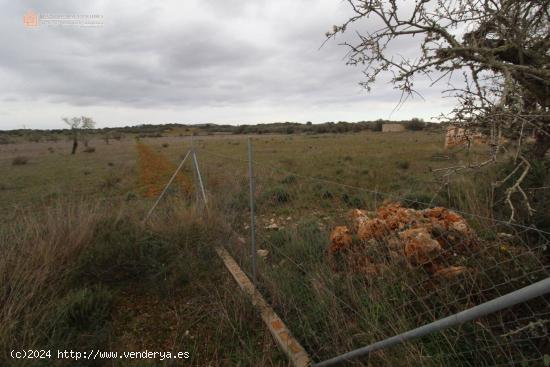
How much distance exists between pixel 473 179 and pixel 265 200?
3494mm

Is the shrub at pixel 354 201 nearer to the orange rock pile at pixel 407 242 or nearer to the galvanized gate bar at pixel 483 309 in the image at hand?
the orange rock pile at pixel 407 242

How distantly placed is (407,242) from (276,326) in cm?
140

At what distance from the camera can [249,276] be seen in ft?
12.2

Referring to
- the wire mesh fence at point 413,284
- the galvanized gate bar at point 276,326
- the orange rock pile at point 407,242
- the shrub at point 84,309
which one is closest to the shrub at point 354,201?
the wire mesh fence at point 413,284

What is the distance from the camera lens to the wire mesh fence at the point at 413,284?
1882 millimetres

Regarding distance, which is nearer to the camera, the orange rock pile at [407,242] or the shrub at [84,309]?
the orange rock pile at [407,242]

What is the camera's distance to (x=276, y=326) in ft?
9.00

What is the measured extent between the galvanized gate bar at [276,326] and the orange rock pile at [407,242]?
2.84 ft

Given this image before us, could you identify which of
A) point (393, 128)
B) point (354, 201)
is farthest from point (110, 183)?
point (393, 128)

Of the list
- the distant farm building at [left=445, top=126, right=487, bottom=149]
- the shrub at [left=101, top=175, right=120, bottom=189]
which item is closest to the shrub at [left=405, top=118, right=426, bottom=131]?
the distant farm building at [left=445, top=126, right=487, bottom=149]

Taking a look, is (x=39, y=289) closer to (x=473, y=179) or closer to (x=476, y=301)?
(x=476, y=301)

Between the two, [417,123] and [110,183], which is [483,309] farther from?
[417,123]

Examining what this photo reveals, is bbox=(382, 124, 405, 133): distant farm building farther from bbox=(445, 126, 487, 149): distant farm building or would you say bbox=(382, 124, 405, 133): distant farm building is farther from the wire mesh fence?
bbox=(445, 126, 487, 149): distant farm building

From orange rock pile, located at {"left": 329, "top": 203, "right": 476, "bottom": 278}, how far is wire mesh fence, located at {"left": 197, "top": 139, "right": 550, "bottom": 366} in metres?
0.01
